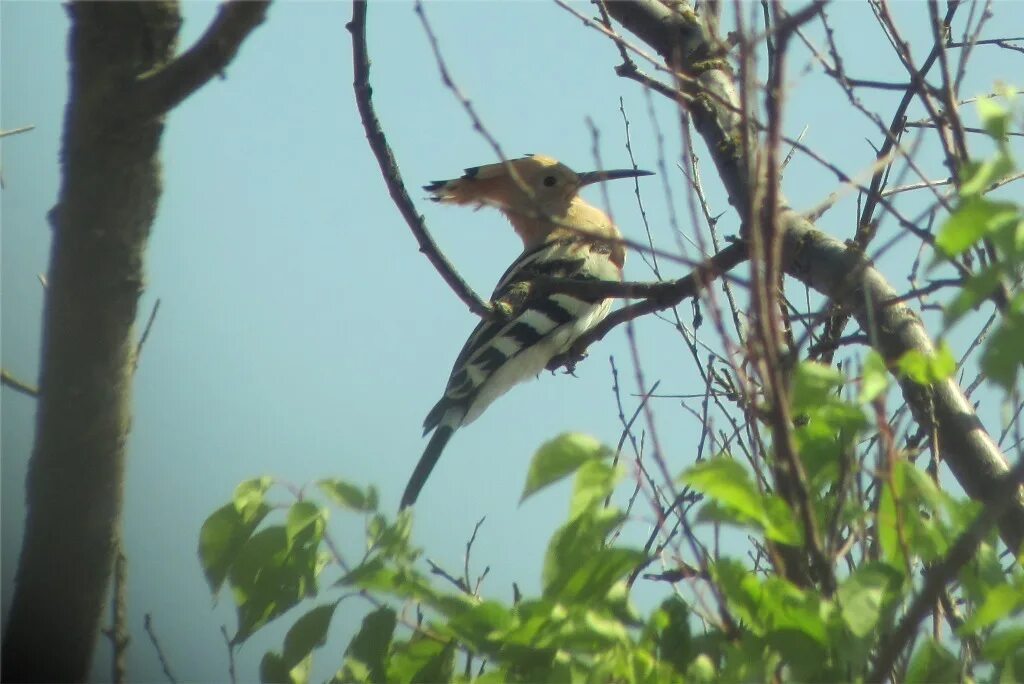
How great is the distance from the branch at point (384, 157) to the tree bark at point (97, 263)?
52cm

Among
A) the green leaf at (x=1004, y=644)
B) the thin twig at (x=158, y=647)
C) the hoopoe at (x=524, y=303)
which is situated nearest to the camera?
the green leaf at (x=1004, y=644)

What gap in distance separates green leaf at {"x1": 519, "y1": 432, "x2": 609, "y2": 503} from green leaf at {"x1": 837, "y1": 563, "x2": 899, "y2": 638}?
204 mm

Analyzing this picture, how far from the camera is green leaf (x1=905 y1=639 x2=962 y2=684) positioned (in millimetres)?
872

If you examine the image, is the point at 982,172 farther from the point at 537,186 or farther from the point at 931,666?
the point at 537,186

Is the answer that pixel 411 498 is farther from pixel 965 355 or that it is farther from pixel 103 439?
pixel 103 439

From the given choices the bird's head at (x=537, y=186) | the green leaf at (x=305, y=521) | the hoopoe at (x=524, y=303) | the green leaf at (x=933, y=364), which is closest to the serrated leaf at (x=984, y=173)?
the green leaf at (x=933, y=364)

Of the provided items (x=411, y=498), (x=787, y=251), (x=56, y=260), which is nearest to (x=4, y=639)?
(x=56, y=260)

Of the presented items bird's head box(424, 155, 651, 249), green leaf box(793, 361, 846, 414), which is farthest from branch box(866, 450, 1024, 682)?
bird's head box(424, 155, 651, 249)

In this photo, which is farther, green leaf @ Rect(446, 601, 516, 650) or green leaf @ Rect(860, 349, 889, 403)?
green leaf @ Rect(446, 601, 516, 650)

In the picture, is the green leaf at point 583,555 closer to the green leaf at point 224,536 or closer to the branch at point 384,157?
the green leaf at point 224,536

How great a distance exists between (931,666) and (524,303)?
6.84 ft

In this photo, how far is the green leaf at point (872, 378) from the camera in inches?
30.3

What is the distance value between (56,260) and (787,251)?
3.96ft

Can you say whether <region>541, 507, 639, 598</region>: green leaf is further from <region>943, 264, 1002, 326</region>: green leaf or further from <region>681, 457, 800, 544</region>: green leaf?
<region>943, 264, 1002, 326</region>: green leaf
